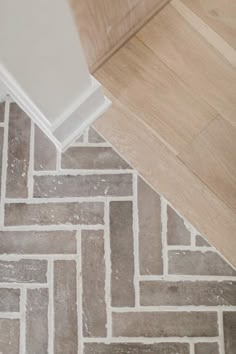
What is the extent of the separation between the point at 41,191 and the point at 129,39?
0.41 metres

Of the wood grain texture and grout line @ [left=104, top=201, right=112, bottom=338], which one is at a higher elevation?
the wood grain texture

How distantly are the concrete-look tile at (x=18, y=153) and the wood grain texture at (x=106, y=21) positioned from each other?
200mm

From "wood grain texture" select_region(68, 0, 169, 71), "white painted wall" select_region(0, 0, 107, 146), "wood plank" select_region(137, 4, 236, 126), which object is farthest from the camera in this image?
"wood plank" select_region(137, 4, 236, 126)

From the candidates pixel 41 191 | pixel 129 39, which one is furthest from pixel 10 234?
pixel 129 39

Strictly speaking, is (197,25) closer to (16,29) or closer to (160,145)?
(160,145)

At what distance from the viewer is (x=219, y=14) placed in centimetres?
136

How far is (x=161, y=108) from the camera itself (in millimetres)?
1326

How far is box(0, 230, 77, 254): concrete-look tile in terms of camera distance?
1.27 meters

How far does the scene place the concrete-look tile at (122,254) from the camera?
1258 millimetres

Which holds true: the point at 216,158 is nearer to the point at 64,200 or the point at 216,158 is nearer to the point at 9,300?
the point at 64,200

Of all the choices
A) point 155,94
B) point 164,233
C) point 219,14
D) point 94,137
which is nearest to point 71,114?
point 94,137

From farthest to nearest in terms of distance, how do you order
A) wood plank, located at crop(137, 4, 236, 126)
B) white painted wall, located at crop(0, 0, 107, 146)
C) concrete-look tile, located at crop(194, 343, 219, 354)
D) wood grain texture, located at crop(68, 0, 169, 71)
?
wood plank, located at crop(137, 4, 236, 126) < concrete-look tile, located at crop(194, 343, 219, 354) < wood grain texture, located at crop(68, 0, 169, 71) < white painted wall, located at crop(0, 0, 107, 146)

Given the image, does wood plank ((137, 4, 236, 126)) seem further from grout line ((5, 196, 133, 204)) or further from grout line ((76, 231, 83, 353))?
grout line ((76, 231, 83, 353))

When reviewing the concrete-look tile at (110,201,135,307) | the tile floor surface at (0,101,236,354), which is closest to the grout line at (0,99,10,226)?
the tile floor surface at (0,101,236,354)
